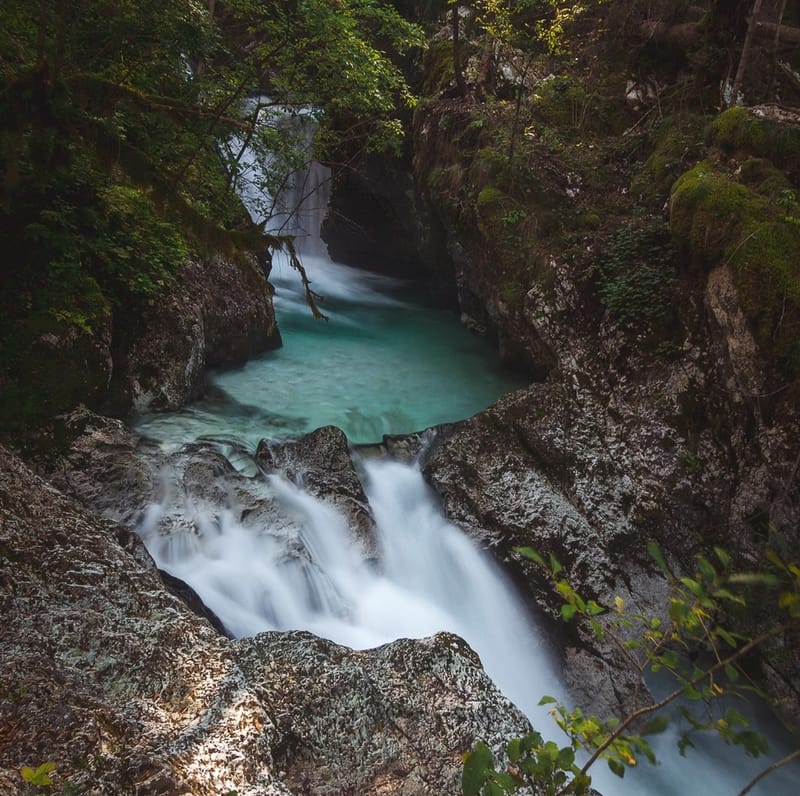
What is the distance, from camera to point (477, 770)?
4.60 feet

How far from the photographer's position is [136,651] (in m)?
2.82

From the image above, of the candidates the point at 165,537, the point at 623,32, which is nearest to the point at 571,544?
the point at 165,537

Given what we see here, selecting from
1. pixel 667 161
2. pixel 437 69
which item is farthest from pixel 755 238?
pixel 437 69

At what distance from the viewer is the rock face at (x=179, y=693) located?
7.49 ft

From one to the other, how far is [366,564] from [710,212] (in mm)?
5457

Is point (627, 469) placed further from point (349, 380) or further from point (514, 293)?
point (349, 380)

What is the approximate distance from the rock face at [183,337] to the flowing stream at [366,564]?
30cm

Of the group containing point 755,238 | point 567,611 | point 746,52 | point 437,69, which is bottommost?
point 567,611

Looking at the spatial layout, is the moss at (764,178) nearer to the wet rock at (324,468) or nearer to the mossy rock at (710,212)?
the mossy rock at (710,212)

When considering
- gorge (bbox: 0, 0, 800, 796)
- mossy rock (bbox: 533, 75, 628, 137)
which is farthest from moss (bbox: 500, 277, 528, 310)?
mossy rock (bbox: 533, 75, 628, 137)

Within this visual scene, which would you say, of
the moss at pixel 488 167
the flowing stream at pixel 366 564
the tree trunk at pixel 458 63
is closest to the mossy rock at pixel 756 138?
the moss at pixel 488 167

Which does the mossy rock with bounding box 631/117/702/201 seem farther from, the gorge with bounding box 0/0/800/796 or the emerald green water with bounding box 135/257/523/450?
the emerald green water with bounding box 135/257/523/450

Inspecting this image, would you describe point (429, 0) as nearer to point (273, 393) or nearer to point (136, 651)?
point (273, 393)

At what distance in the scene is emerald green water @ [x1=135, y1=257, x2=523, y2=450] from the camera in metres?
7.77
